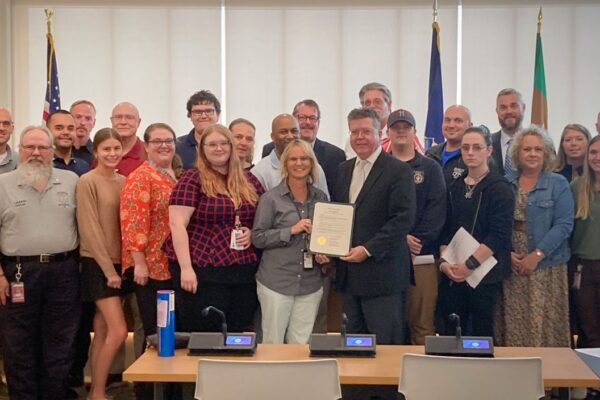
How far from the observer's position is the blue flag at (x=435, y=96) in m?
7.28

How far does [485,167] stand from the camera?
4.54 meters

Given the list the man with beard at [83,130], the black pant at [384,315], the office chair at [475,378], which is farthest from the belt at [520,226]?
the man with beard at [83,130]

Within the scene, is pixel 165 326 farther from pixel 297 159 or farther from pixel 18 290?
pixel 18 290

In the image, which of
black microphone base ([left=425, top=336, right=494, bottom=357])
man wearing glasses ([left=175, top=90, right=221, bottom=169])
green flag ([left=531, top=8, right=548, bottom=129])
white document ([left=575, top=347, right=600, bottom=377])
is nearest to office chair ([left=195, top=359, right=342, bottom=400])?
black microphone base ([left=425, top=336, right=494, bottom=357])

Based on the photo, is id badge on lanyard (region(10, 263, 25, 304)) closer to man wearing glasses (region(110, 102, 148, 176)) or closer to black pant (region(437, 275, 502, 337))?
man wearing glasses (region(110, 102, 148, 176))

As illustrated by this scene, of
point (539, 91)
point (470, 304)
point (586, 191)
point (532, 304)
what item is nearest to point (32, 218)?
point (470, 304)

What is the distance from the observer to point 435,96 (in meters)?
7.46

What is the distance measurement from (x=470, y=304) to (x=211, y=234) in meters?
1.69

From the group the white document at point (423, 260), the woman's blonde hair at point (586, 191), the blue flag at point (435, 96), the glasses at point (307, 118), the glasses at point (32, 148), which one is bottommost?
the white document at point (423, 260)

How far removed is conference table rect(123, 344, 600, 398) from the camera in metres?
2.87

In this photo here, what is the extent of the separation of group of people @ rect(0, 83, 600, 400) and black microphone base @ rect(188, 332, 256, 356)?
86 centimetres

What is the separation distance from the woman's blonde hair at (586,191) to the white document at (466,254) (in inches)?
31.6

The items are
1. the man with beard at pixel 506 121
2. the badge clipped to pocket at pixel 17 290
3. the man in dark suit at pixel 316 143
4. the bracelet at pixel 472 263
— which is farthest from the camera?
the man with beard at pixel 506 121

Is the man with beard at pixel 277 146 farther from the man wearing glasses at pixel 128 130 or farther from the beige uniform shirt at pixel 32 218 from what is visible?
the beige uniform shirt at pixel 32 218
